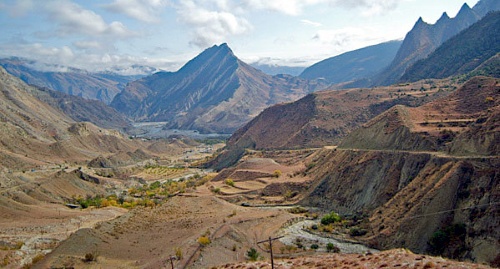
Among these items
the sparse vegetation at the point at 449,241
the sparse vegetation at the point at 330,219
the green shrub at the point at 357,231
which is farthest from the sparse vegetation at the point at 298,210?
the sparse vegetation at the point at 449,241

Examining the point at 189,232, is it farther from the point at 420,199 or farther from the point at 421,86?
the point at 421,86

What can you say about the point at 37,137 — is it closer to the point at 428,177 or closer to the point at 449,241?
the point at 428,177

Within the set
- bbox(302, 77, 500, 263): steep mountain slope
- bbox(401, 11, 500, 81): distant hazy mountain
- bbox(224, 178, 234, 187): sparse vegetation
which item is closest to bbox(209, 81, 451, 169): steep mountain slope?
bbox(401, 11, 500, 81): distant hazy mountain

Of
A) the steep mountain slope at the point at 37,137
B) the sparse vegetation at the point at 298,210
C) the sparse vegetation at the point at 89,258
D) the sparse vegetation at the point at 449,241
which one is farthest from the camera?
the steep mountain slope at the point at 37,137

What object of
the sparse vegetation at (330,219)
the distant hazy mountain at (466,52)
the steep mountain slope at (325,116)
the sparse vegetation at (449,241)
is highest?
the distant hazy mountain at (466,52)

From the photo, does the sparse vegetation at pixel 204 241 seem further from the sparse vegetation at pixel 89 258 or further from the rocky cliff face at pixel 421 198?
the rocky cliff face at pixel 421 198

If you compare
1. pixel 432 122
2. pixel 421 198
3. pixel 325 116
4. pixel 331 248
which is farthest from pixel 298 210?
pixel 325 116

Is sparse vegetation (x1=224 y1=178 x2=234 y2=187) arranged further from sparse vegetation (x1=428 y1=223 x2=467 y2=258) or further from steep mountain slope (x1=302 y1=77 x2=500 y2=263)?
sparse vegetation (x1=428 y1=223 x2=467 y2=258)
